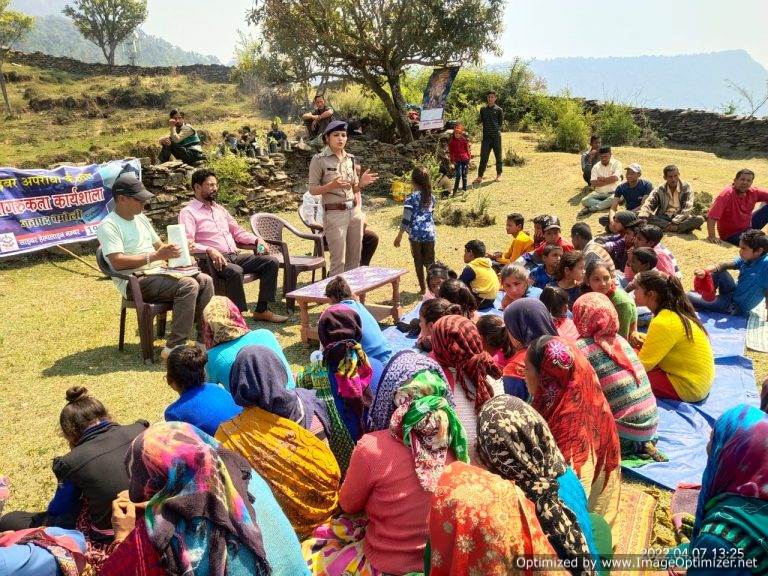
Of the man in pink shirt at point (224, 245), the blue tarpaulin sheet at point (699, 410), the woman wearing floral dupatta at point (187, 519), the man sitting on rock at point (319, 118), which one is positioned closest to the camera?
the woman wearing floral dupatta at point (187, 519)

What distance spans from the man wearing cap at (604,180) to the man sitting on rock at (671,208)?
57.6 inches

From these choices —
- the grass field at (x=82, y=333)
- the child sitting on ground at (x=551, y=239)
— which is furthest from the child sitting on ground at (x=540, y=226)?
the grass field at (x=82, y=333)

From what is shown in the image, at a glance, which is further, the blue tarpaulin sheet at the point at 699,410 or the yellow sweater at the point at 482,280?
the yellow sweater at the point at 482,280

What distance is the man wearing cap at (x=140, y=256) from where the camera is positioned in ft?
16.6

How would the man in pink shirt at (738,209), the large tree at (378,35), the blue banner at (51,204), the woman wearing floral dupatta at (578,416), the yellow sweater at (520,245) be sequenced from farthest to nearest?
the large tree at (378,35) → the blue banner at (51,204) → the man in pink shirt at (738,209) → the yellow sweater at (520,245) → the woman wearing floral dupatta at (578,416)

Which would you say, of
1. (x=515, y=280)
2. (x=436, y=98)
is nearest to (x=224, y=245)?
(x=515, y=280)

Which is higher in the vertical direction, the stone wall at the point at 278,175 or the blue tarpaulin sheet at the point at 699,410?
the stone wall at the point at 278,175

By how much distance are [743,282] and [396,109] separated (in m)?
10.2

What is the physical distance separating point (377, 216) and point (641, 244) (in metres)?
6.09

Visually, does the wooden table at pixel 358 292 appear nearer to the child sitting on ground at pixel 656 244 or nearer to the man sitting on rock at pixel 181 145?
the child sitting on ground at pixel 656 244

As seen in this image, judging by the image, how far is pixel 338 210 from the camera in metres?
6.57

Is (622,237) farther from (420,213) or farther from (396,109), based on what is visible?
(396,109)

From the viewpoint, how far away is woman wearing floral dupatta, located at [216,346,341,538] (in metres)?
2.55

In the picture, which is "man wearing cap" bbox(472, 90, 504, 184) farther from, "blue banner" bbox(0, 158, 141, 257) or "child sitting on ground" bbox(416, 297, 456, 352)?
"child sitting on ground" bbox(416, 297, 456, 352)
